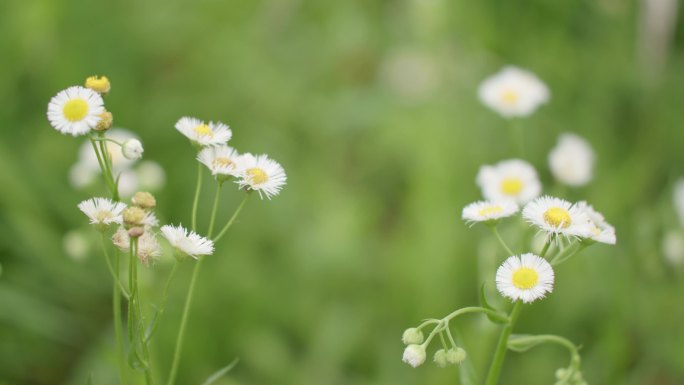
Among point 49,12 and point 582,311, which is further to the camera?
point 49,12

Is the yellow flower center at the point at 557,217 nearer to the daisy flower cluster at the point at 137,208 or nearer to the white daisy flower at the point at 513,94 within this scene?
the daisy flower cluster at the point at 137,208

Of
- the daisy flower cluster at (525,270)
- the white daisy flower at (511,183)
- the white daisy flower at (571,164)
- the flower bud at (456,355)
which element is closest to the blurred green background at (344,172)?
the white daisy flower at (571,164)

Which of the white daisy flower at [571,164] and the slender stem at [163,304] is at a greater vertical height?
the white daisy flower at [571,164]

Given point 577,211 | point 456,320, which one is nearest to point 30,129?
point 456,320

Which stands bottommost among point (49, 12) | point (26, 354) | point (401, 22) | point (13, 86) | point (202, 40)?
point (26, 354)

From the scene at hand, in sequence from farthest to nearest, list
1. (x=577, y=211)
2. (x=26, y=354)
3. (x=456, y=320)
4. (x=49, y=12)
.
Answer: (x=49, y=12), (x=456, y=320), (x=26, y=354), (x=577, y=211)

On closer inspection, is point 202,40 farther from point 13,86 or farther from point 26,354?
point 26,354

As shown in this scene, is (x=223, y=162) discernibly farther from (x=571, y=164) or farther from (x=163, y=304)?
(x=571, y=164)

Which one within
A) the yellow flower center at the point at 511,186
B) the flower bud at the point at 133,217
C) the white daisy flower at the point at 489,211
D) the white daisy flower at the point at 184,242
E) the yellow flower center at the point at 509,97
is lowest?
the flower bud at the point at 133,217
